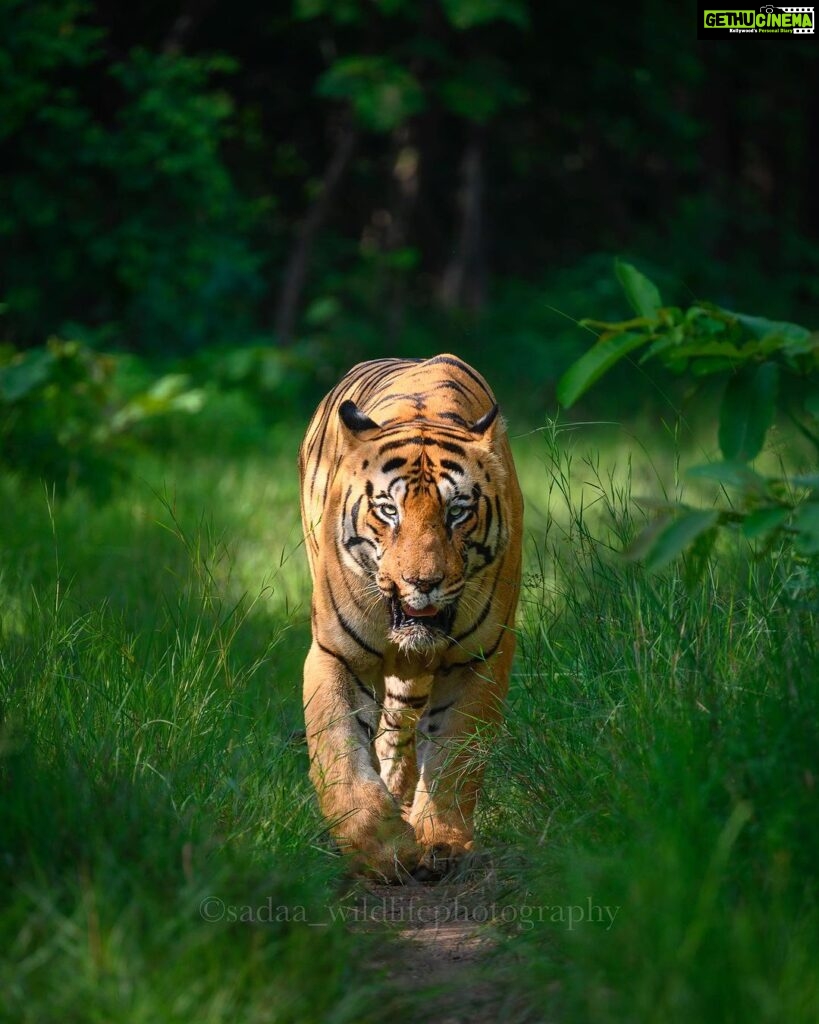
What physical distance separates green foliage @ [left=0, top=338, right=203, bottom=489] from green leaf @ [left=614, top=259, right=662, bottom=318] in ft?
17.4

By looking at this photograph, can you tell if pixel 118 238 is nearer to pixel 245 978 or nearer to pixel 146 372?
pixel 146 372

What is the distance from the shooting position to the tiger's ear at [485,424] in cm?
400

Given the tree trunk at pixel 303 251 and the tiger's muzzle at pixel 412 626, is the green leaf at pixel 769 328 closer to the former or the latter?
the tiger's muzzle at pixel 412 626

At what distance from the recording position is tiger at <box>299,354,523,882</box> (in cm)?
364

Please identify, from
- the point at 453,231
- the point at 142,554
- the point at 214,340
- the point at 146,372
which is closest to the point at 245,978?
the point at 142,554

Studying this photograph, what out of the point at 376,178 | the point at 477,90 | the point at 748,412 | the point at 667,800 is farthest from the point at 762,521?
the point at 376,178

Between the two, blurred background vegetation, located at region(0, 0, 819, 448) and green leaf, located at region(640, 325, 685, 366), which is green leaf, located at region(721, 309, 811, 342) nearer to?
green leaf, located at region(640, 325, 685, 366)

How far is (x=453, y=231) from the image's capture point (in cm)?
1509

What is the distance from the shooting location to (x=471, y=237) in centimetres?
1293

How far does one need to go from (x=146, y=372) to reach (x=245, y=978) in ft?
25.6

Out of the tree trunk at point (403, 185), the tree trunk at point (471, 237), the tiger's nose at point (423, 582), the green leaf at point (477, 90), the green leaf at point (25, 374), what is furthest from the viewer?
the tree trunk at point (403, 185)

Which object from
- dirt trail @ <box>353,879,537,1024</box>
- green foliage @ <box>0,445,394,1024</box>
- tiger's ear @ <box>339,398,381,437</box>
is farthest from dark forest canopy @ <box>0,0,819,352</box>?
dirt trail @ <box>353,879,537,1024</box>

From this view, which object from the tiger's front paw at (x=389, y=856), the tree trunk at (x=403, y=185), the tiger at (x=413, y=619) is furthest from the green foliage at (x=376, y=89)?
the tiger's front paw at (x=389, y=856)

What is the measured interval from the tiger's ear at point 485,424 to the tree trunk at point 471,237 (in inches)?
358
